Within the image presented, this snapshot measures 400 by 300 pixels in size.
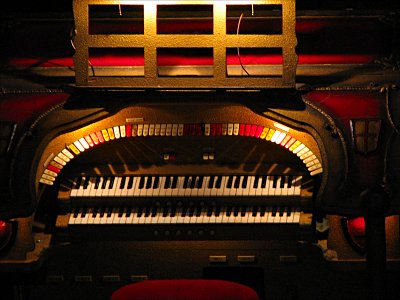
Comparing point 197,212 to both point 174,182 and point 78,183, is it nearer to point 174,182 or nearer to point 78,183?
point 174,182

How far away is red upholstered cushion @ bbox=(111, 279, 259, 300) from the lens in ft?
14.4

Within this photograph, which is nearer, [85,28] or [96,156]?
[85,28]

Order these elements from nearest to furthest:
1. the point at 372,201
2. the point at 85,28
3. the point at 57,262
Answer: the point at 372,201
the point at 85,28
the point at 57,262

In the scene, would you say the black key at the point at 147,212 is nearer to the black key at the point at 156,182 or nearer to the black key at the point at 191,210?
the black key at the point at 156,182

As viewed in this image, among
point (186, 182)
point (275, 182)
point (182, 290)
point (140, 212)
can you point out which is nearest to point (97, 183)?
point (140, 212)

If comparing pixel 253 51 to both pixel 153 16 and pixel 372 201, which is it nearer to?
pixel 153 16

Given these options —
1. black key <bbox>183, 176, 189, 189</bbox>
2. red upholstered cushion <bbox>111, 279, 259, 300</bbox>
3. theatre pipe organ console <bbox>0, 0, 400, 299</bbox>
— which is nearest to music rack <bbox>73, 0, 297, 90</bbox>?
theatre pipe organ console <bbox>0, 0, 400, 299</bbox>

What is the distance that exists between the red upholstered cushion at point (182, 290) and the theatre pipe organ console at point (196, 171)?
3.42 ft

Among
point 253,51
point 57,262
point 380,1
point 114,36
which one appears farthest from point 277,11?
point 57,262

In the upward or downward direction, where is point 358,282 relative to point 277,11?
downward

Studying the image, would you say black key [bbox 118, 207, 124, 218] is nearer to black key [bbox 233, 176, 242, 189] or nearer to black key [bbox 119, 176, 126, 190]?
black key [bbox 119, 176, 126, 190]

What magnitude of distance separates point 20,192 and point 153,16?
140 centimetres

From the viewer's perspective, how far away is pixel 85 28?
520 centimetres

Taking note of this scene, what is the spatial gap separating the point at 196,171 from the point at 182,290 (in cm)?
149
